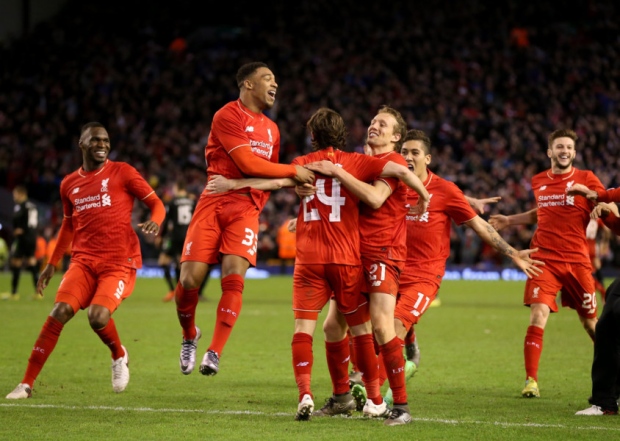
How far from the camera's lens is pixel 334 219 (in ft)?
23.8

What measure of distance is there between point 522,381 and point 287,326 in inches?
250

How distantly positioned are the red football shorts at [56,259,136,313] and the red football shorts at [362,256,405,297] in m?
2.58

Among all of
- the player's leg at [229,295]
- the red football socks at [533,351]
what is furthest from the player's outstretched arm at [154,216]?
the red football socks at [533,351]

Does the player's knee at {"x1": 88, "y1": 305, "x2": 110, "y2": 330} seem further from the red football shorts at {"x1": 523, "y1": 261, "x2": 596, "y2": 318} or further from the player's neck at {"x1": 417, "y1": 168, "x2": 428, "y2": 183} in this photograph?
the red football shorts at {"x1": 523, "y1": 261, "x2": 596, "y2": 318}

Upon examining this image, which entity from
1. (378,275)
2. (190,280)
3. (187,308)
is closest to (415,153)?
(378,275)

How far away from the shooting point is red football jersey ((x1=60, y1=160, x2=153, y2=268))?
8.85 metres

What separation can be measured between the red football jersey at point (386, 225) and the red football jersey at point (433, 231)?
1.15 meters

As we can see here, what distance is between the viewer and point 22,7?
4156 centimetres

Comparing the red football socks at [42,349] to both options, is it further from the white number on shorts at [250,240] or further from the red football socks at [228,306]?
the white number on shorts at [250,240]

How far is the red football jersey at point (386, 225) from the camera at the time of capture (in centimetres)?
748

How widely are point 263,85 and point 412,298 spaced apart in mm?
2319

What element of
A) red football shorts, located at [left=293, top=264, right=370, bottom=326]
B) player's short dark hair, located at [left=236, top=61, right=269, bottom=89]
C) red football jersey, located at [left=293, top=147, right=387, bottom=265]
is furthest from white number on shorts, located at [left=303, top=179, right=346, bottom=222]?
player's short dark hair, located at [left=236, top=61, right=269, bottom=89]

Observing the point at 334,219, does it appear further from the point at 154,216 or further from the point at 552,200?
the point at 552,200

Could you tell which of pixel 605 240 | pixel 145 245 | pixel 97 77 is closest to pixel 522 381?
pixel 605 240
